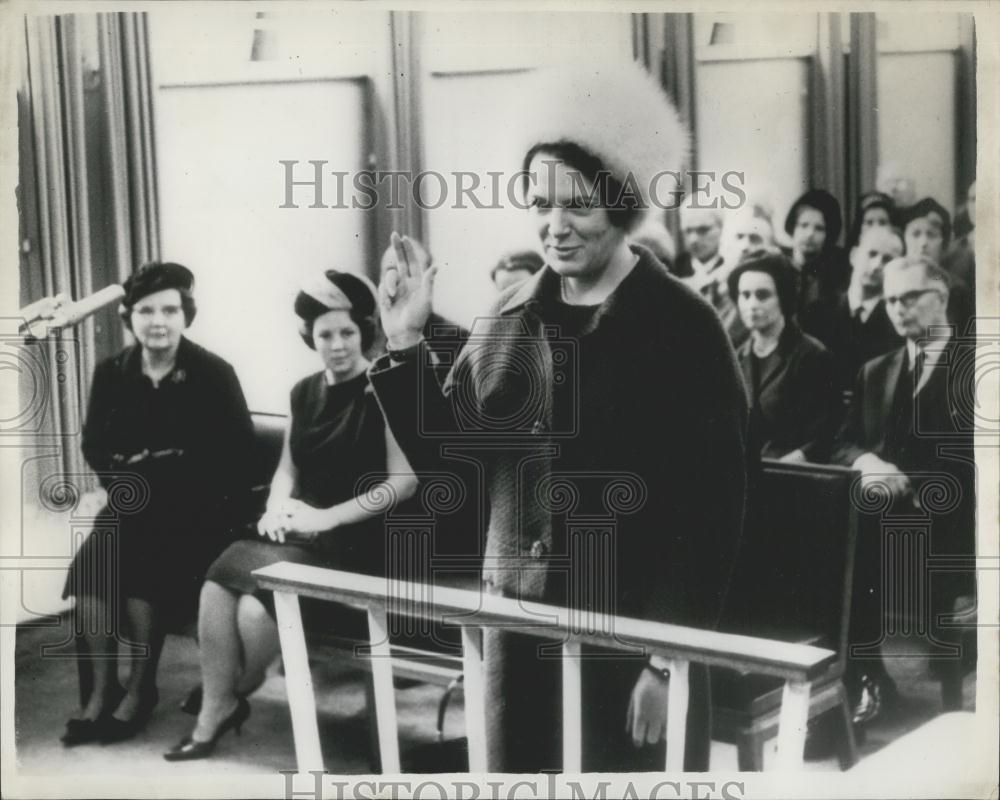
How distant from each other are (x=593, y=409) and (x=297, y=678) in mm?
908

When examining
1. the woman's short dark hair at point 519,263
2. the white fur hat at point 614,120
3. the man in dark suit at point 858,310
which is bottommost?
the man in dark suit at point 858,310

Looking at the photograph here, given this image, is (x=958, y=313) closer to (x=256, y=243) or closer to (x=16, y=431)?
(x=256, y=243)

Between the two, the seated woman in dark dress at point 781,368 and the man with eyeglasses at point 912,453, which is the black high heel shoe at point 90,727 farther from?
the man with eyeglasses at point 912,453

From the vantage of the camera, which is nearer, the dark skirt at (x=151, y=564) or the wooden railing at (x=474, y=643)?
the wooden railing at (x=474, y=643)

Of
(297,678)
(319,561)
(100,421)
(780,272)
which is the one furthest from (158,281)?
(780,272)

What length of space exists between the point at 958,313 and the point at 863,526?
55cm

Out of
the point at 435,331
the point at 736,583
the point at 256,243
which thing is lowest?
the point at 736,583

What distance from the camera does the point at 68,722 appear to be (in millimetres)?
2607

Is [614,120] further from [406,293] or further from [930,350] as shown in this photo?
[930,350]

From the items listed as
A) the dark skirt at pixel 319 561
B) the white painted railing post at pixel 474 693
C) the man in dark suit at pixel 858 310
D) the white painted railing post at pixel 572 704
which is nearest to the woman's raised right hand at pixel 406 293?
the dark skirt at pixel 319 561

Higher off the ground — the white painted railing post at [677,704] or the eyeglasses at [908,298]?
the eyeglasses at [908,298]

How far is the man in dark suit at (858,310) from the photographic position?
101 inches

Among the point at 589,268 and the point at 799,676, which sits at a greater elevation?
the point at 589,268

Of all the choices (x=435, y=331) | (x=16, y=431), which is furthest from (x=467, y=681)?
(x=16, y=431)
